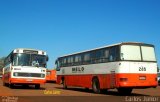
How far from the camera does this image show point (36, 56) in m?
27.2

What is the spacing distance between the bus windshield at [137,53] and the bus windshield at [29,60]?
8648 mm

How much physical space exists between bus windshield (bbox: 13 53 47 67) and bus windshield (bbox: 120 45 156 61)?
340 inches

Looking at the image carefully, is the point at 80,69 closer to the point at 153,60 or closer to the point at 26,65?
the point at 26,65

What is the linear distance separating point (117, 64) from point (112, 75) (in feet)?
3.16

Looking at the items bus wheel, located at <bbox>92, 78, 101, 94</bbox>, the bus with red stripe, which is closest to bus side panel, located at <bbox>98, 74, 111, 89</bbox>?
the bus with red stripe

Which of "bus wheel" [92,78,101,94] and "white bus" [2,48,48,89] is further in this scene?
"white bus" [2,48,48,89]

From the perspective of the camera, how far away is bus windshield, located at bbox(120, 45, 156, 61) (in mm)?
20594

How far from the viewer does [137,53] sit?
2116 cm

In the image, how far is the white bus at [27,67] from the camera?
86.3 ft

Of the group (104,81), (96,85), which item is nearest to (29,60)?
(96,85)

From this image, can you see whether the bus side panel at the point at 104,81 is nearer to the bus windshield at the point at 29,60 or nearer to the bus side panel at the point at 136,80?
the bus side panel at the point at 136,80

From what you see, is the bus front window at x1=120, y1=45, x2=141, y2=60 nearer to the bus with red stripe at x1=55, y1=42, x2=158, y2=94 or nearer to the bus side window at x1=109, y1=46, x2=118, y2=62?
the bus with red stripe at x1=55, y1=42, x2=158, y2=94

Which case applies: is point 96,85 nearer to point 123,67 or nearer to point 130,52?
point 123,67

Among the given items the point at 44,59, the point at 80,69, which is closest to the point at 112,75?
the point at 80,69
